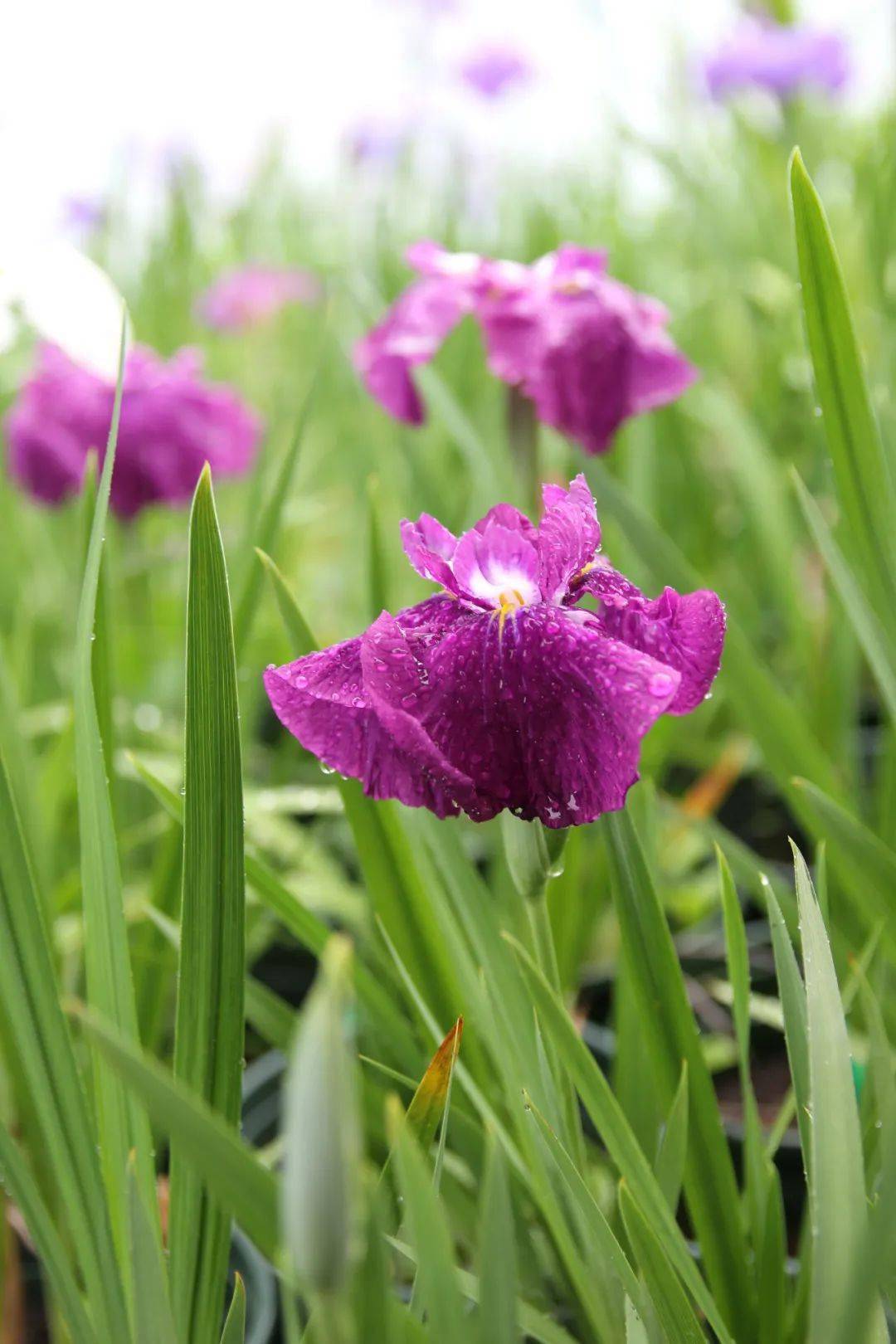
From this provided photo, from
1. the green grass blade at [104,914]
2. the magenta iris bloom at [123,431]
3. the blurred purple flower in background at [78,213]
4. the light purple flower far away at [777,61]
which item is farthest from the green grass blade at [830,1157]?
the blurred purple flower in background at [78,213]

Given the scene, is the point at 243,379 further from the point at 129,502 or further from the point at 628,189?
the point at 129,502

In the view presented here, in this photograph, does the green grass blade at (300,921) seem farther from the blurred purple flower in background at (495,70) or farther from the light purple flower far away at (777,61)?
the blurred purple flower in background at (495,70)

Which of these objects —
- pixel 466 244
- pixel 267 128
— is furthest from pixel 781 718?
pixel 267 128

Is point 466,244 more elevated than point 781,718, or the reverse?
point 466,244

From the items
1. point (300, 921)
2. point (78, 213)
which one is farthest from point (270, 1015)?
point (78, 213)

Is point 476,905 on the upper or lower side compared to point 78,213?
lower

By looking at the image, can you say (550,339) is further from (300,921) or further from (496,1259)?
(496,1259)
